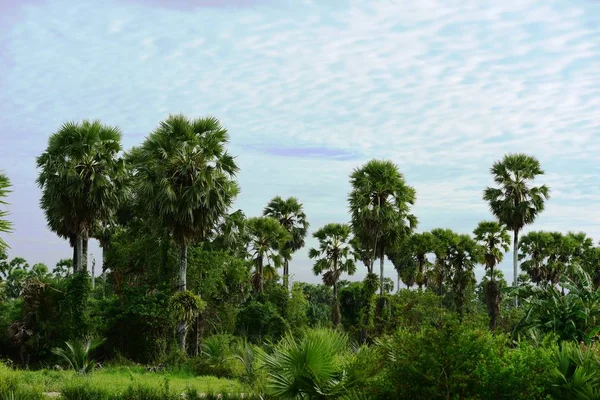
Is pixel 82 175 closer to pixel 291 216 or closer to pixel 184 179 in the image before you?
pixel 184 179

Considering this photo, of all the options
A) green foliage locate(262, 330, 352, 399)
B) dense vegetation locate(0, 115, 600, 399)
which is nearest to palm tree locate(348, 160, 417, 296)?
dense vegetation locate(0, 115, 600, 399)

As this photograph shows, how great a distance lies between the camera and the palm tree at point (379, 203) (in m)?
40.8

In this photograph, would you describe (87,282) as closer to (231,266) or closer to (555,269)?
(231,266)

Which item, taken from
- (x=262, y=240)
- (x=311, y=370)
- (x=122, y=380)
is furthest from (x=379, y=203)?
(x=311, y=370)

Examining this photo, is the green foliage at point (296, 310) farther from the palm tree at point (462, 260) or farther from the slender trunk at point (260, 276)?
the palm tree at point (462, 260)

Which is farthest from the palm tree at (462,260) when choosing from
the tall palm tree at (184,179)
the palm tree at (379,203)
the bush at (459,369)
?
the bush at (459,369)

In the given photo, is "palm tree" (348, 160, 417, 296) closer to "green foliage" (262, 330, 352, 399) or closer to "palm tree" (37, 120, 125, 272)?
"palm tree" (37, 120, 125, 272)

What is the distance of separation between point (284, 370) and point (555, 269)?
158 ft

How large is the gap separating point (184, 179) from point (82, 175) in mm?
5670

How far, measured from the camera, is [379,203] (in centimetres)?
4119

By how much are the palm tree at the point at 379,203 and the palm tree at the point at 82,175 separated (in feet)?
49.5

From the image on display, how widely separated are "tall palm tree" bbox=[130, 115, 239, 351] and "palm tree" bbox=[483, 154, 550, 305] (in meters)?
24.9

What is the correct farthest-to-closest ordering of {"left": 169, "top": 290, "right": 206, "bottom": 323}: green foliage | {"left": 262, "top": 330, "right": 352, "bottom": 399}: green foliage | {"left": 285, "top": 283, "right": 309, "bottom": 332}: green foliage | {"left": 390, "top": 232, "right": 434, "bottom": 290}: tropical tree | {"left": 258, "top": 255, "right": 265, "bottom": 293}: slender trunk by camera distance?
1. {"left": 390, "top": 232, "right": 434, "bottom": 290}: tropical tree
2. {"left": 258, "top": 255, "right": 265, "bottom": 293}: slender trunk
3. {"left": 285, "top": 283, "right": 309, "bottom": 332}: green foliage
4. {"left": 169, "top": 290, "right": 206, "bottom": 323}: green foliage
5. {"left": 262, "top": 330, "right": 352, "bottom": 399}: green foliage

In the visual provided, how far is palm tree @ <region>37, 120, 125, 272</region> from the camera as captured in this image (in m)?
32.2
